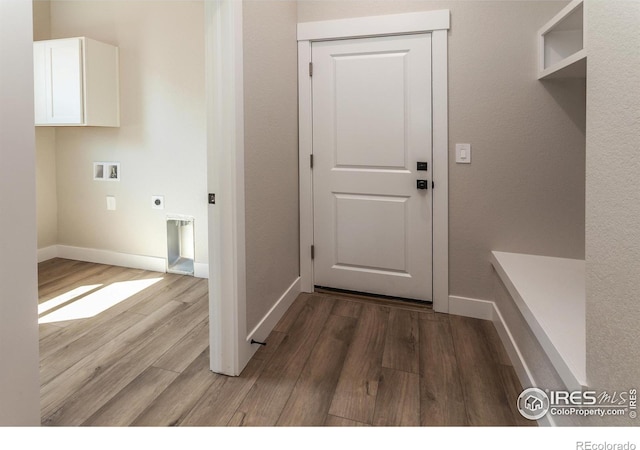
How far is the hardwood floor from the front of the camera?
1514mm

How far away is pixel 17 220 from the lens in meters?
0.91

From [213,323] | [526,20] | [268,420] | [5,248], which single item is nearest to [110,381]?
[213,323]

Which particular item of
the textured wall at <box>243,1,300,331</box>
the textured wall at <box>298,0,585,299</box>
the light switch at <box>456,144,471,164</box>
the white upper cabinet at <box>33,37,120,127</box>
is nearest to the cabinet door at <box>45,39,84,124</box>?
the white upper cabinet at <box>33,37,120,127</box>

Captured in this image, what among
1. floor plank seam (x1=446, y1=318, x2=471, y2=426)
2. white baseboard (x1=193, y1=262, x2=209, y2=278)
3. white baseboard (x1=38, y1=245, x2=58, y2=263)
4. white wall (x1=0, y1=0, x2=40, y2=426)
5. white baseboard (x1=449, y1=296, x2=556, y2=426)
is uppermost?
white wall (x1=0, y1=0, x2=40, y2=426)

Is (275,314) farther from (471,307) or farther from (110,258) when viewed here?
(110,258)

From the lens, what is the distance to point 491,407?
5.10ft

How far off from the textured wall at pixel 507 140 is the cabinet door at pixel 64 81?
2502 millimetres

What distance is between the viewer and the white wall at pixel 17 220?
86 cm

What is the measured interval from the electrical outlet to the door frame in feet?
4.61

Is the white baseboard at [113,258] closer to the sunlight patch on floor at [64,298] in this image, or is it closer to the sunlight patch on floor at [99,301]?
the sunlight patch on floor at [99,301]

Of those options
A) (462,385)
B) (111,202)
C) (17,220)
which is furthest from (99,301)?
(462,385)

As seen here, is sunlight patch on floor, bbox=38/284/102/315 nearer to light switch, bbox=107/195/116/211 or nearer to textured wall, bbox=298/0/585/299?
light switch, bbox=107/195/116/211

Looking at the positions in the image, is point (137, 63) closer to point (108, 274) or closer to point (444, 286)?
point (108, 274)

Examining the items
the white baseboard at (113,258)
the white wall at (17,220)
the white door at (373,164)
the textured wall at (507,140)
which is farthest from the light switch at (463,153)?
the white baseboard at (113,258)
